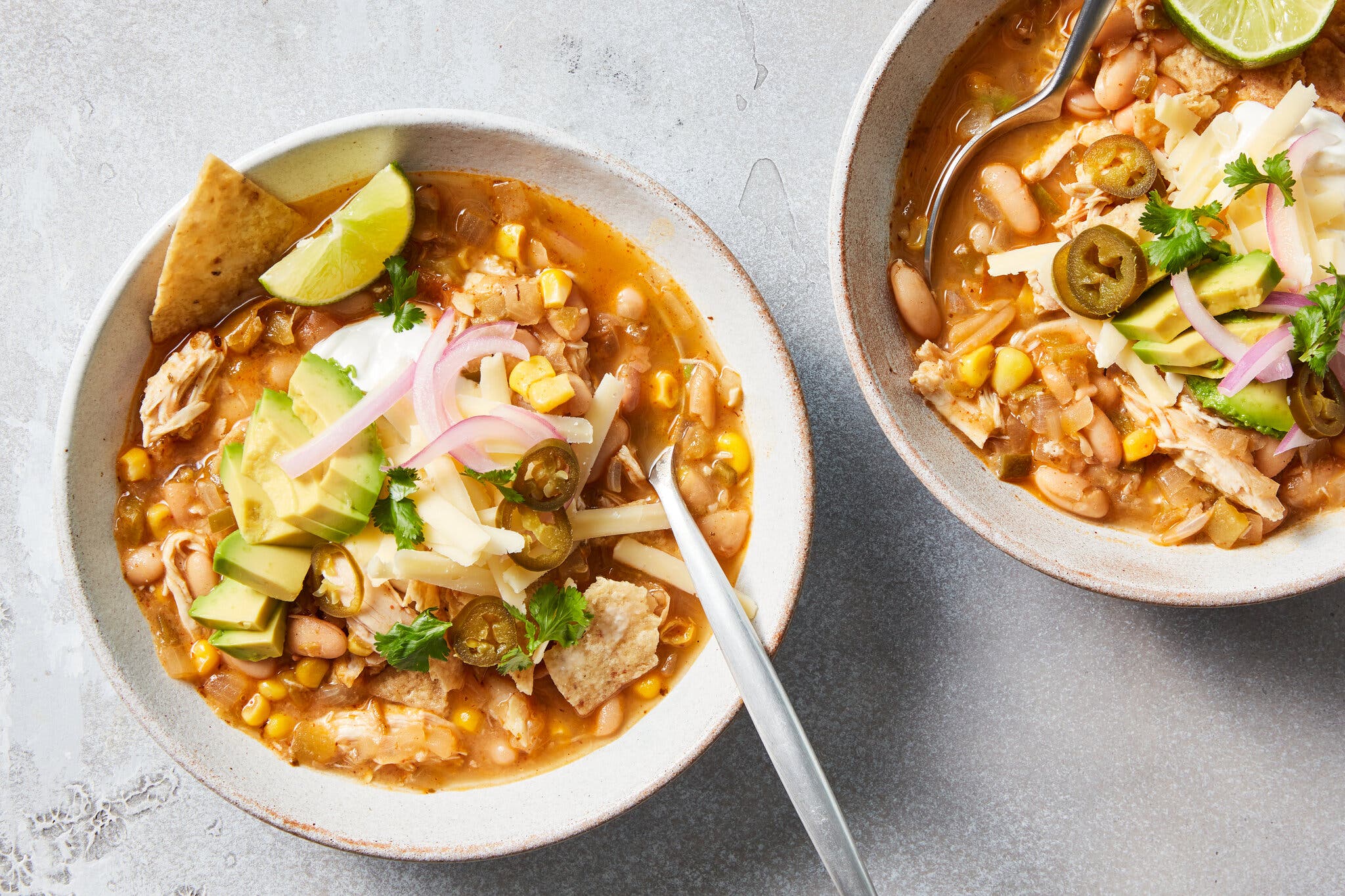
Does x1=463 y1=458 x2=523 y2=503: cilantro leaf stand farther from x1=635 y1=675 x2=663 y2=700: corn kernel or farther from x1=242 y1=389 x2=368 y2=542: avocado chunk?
x1=635 y1=675 x2=663 y2=700: corn kernel

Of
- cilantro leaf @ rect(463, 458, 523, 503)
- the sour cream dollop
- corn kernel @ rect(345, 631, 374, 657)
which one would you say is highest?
the sour cream dollop

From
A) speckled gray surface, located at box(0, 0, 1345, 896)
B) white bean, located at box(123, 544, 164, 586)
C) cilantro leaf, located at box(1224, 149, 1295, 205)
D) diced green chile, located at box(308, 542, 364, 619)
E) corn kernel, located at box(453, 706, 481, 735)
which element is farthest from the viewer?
speckled gray surface, located at box(0, 0, 1345, 896)

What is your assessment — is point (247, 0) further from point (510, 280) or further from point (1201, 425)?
point (1201, 425)

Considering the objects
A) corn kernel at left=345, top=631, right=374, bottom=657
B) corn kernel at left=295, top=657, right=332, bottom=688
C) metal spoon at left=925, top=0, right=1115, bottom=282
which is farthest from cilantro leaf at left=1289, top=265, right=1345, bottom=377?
corn kernel at left=295, top=657, right=332, bottom=688

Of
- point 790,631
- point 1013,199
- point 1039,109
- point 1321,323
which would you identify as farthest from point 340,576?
point 1321,323

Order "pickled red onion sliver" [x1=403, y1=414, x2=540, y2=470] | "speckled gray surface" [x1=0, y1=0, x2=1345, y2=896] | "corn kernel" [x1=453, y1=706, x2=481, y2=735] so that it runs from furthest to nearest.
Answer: "speckled gray surface" [x1=0, y1=0, x2=1345, y2=896] < "corn kernel" [x1=453, y1=706, x2=481, y2=735] < "pickled red onion sliver" [x1=403, y1=414, x2=540, y2=470]

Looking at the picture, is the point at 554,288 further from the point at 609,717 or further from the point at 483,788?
the point at 483,788

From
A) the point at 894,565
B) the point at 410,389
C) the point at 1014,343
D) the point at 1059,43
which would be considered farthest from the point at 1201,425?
the point at 410,389
